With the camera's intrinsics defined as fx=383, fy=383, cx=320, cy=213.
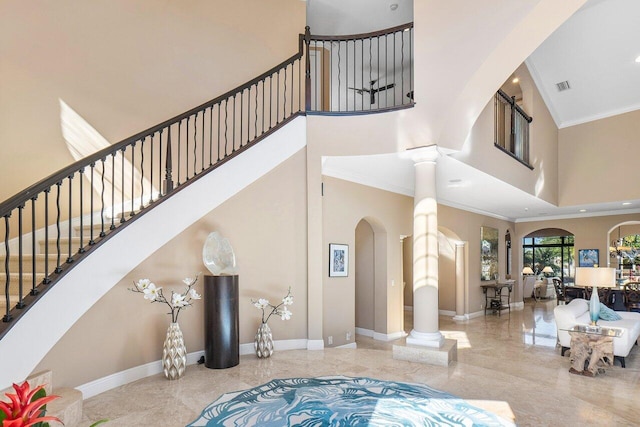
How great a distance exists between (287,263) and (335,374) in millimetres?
1722

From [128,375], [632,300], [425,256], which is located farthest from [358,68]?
[632,300]

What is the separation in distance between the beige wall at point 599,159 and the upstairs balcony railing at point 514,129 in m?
2.13

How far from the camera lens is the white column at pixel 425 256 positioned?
16.7 ft

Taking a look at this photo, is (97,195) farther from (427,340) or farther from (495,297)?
(495,297)

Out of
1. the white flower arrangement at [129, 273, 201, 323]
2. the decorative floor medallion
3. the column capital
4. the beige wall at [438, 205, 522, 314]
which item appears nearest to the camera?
the decorative floor medallion

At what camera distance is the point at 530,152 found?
827 centimetres

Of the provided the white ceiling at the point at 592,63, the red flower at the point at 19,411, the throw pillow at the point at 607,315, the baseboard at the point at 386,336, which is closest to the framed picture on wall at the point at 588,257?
the white ceiling at the point at 592,63

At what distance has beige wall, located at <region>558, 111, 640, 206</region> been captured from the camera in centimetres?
859

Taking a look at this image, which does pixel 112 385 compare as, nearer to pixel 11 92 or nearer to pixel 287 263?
pixel 287 263

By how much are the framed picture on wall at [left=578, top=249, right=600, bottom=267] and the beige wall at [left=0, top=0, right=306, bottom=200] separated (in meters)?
10.3

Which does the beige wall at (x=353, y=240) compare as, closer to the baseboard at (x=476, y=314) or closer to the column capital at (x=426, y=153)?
the column capital at (x=426, y=153)

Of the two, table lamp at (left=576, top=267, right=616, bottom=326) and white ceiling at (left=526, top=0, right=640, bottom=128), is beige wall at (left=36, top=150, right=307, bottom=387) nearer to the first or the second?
table lamp at (left=576, top=267, right=616, bottom=326)

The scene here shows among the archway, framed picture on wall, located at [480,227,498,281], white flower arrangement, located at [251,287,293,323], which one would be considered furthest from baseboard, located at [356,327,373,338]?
framed picture on wall, located at [480,227,498,281]

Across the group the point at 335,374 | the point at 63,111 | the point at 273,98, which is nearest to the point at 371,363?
the point at 335,374
